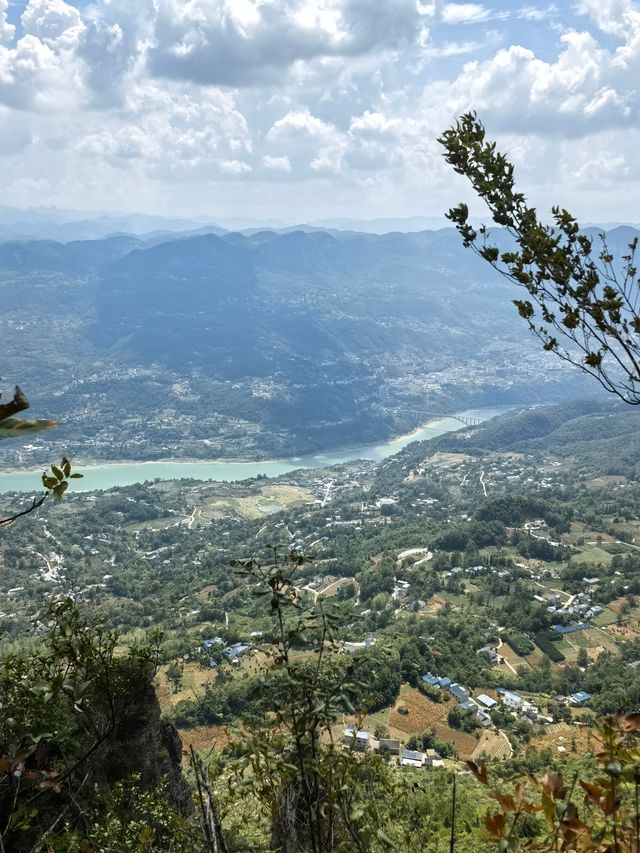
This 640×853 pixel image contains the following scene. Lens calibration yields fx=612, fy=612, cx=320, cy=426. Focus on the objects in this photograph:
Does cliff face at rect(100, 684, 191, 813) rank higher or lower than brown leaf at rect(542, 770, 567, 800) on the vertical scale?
lower

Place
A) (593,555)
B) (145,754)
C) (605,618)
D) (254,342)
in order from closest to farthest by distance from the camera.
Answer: (145,754), (605,618), (593,555), (254,342)

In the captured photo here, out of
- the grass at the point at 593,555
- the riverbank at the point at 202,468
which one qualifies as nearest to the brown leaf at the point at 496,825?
A: the grass at the point at 593,555

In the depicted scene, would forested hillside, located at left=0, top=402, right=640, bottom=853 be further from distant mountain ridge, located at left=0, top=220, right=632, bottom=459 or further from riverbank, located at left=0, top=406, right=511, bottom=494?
distant mountain ridge, located at left=0, top=220, right=632, bottom=459

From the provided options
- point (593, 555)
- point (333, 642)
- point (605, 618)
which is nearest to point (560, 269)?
point (333, 642)

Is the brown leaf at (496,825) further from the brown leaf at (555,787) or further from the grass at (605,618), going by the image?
the grass at (605,618)

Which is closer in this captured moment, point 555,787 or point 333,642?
point 555,787

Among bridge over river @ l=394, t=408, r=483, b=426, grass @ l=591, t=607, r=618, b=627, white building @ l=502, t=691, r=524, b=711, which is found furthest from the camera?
bridge over river @ l=394, t=408, r=483, b=426

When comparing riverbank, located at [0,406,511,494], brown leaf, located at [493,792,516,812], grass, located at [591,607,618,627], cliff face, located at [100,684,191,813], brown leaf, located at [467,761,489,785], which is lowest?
riverbank, located at [0,406,511,494]

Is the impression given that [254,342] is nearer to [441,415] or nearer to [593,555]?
[441,415]

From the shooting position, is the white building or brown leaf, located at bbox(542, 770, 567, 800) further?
the white building

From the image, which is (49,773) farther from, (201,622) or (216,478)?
(216,478)

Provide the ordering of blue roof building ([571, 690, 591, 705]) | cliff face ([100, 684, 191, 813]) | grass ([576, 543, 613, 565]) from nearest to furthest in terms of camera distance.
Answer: cliff face ([100, 684, 191, 813]) → blue roof building ([571, 690, 591, 705]) → grass ([576, 543, 613, 565])

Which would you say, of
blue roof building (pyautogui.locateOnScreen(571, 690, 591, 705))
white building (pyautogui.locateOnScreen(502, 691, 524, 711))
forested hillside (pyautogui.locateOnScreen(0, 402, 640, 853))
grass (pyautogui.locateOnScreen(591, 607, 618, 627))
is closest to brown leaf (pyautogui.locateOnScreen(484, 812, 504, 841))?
forested hillside (pyautogui.locateOnScreen(0, 402, 640, 853))
